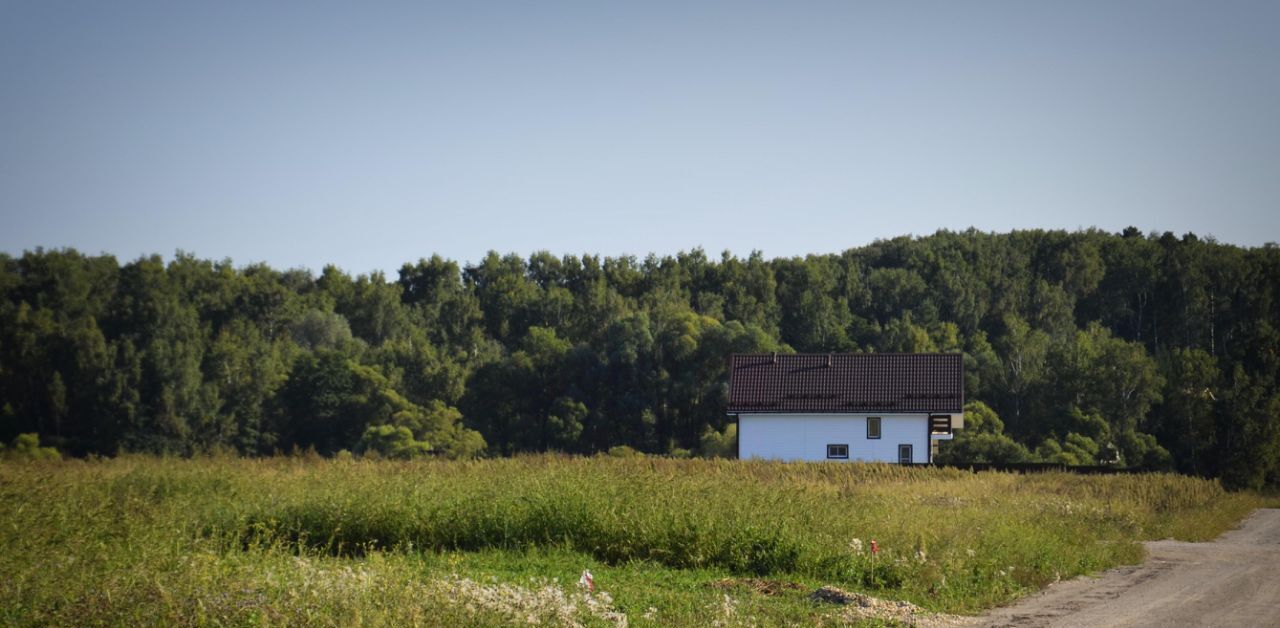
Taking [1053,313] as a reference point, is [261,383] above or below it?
below

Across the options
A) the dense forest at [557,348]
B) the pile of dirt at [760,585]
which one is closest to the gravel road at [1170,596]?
the pile of dirt at [760,585]

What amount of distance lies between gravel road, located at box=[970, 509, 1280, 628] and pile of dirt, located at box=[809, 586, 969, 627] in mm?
565

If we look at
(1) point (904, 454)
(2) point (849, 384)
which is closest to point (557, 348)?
(2) point (849, 384)

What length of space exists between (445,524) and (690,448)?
170ft

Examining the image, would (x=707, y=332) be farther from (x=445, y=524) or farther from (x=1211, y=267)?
(x=445, y=524)

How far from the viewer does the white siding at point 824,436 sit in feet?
174

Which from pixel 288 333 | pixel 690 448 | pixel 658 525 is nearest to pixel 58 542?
pixel 658 525

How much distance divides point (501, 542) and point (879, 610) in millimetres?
7061

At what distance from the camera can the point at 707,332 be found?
239ft

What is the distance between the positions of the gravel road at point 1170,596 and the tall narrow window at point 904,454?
31.0m

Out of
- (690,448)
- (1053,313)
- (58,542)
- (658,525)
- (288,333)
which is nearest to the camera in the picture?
(58,542)

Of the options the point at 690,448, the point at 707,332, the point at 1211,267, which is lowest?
the point at 690,448

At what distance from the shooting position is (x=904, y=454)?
53062mm

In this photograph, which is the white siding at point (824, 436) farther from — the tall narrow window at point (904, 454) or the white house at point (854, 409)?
the tall narrow window at point (904, 454)
